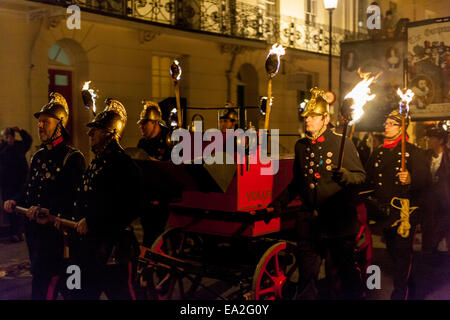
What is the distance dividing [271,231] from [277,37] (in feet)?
47.9

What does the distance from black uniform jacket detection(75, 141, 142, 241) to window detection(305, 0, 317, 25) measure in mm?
17822

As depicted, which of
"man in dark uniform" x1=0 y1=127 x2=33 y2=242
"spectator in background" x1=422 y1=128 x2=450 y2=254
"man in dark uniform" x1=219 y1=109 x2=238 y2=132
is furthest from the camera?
"man in dark uniform" x1=0 y1=127 x2=33 y2=242

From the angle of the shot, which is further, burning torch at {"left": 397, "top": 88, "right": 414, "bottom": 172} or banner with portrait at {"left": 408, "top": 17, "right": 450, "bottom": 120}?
banner with portrait at {"left": 408, "top": 17, "right": 450, "bottom": 120}

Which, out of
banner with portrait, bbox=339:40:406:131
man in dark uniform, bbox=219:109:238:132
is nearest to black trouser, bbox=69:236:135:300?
man in dark uniform, bbox=219:109:238:132

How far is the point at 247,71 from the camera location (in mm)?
19500

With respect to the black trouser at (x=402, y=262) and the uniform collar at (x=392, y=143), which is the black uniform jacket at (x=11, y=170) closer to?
the uniform collar at (x=392, y=143)

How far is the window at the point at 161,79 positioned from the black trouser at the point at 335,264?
1150cm

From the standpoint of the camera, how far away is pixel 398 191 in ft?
19.8

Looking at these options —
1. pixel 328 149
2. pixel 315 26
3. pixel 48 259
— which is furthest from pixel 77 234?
pixel 315 26

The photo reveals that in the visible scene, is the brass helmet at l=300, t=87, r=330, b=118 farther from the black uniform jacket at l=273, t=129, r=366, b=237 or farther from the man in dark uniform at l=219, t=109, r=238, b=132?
the man in dark uniform at l=219, t=109, r=238, b=132

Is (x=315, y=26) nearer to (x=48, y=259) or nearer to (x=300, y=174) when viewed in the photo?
(x=300, y=174)

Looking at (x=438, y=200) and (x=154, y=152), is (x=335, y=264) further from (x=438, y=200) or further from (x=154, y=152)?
(x=438, y=200)

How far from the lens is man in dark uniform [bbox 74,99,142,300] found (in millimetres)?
4695

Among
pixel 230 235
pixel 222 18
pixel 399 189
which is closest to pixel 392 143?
pixel 399 189
